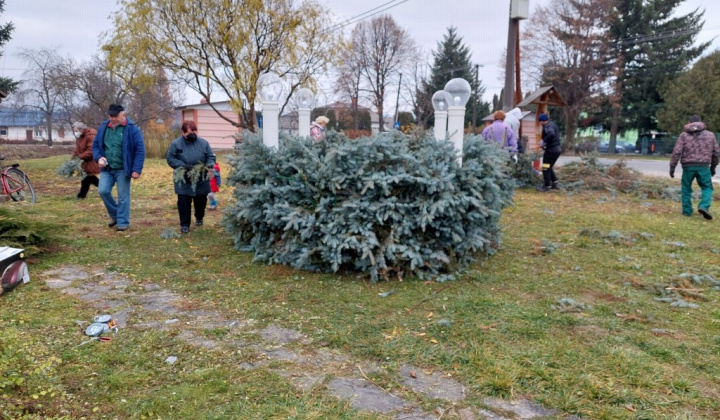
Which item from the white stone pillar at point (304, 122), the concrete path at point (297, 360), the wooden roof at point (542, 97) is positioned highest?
the wooden roof at point (542, 97)

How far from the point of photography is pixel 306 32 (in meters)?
18.5

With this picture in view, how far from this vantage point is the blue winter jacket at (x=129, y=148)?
6426mm

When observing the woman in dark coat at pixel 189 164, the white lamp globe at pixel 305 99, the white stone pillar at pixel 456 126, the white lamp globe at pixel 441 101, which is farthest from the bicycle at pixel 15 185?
the white stone pillar at pixel 456 126

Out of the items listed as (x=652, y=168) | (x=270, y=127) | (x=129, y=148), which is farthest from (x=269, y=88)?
(x=652, y=168)

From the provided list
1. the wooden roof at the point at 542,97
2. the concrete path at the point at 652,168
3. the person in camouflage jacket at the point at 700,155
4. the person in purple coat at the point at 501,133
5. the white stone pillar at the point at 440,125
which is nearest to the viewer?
the white stone pillar at the point at 440,125

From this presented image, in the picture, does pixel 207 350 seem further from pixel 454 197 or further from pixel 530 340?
pixel 454 197

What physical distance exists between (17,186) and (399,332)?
343 inches

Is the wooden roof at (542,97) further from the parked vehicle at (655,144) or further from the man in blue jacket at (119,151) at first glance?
the parked vehicle at (655,144)

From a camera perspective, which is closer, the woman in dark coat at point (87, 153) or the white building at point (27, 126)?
the woman in dark coat at point (87, 153)

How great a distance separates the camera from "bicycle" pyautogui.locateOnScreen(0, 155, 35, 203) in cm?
866

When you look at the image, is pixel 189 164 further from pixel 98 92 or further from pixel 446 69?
pixel 446 69

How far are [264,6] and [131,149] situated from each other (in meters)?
12.9

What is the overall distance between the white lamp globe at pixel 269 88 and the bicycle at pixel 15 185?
576cm

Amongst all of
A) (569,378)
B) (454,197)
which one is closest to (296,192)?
(454,197)
